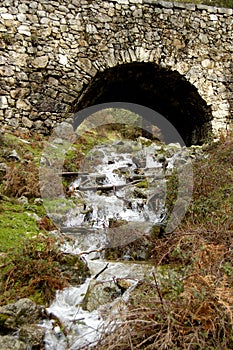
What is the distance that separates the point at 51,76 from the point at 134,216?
4.20 metres

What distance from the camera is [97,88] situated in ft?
30.1

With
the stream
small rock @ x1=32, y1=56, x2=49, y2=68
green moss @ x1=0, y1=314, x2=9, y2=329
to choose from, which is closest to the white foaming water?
the stream

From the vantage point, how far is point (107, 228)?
16.9 ft

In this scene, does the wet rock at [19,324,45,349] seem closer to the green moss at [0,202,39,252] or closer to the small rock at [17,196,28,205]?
the green moss at [0,202,39,252]

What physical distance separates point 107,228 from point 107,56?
4818mm

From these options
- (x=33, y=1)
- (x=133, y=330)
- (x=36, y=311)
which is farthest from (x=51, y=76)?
(x=133, y=330)

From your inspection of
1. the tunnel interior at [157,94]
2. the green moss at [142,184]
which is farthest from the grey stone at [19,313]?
the tunnel interior at [157,94]

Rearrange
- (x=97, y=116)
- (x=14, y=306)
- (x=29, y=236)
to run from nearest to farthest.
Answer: (x=14, y=306) < (x=29, y=236) < (x=97, y=116)

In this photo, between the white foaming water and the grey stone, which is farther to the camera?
the white foaming water

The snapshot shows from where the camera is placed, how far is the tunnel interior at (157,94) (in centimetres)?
886

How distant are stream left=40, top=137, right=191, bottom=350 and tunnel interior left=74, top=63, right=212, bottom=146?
1.46 m

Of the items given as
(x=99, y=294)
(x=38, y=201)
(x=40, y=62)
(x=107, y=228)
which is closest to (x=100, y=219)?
(x=107, y=228)

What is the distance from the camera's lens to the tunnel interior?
8.86 metres

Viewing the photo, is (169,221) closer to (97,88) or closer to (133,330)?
(133,330)
